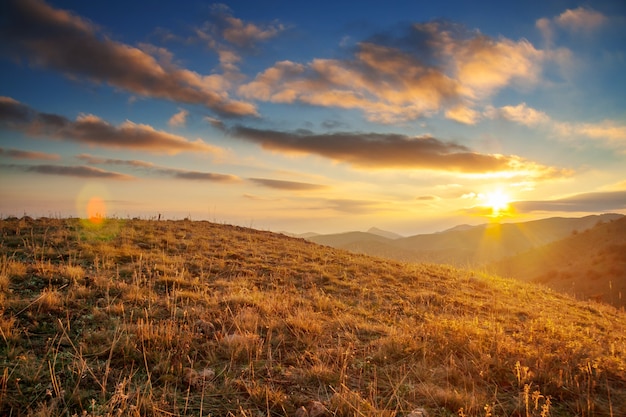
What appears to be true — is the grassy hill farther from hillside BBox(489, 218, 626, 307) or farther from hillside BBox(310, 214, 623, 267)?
hillside BBox(310, 214, 623, 267)

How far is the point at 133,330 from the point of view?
4938 millimetres

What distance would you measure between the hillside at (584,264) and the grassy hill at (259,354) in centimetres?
2496

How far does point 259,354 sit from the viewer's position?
4668 millimetres

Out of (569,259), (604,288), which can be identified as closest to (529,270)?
(569,259)

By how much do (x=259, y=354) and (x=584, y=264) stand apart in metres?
41.1

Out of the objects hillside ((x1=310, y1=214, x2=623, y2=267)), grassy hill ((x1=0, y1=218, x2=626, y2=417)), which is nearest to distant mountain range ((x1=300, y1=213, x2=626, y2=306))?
grassy hill ((x1=0, y1=218, x2=626, y2=417))

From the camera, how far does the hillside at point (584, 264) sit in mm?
A: 29328

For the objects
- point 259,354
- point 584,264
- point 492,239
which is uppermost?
point 259,354

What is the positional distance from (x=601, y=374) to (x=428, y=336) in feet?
7.47

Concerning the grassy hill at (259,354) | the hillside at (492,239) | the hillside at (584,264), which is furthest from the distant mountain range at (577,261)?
the hillside at (492,239)

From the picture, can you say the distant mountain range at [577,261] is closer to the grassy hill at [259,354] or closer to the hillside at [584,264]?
the hillside at [584,264]

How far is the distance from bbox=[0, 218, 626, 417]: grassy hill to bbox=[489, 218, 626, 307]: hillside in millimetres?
24960

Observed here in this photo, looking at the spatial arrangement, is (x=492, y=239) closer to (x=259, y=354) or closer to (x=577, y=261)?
(x=577, y=261)

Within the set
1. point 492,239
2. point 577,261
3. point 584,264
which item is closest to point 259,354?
point 584,264
